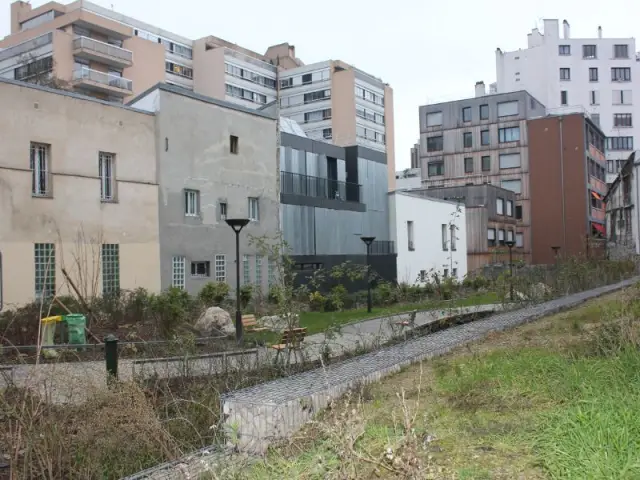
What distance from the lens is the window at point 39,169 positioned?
19.4 metres

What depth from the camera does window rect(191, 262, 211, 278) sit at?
24.4m

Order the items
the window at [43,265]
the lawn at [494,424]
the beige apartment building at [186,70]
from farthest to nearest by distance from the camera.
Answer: the beige apartment building at [186,70] < the window at [43,265] < the lawn at [494,424]

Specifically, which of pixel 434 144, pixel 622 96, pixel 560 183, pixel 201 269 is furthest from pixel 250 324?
pixel 622 96

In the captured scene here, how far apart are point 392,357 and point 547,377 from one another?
2.56m

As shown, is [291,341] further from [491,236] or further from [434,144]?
[434,144]

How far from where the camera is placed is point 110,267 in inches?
837

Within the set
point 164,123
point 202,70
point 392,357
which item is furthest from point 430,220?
point 202,70

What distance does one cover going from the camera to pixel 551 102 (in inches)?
2901

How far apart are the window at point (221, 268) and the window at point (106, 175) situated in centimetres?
538

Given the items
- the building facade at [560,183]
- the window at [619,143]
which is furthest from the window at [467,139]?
the window at [619,143]

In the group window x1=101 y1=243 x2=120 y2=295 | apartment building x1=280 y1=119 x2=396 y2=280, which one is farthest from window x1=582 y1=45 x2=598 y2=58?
window x1=101 y1=243 x2=120 y2=295

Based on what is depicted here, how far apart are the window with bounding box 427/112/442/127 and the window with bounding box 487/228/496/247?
1589cm

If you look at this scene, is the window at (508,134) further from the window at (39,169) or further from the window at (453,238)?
the window at (39,169)

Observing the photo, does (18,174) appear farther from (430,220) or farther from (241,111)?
(430,220)
